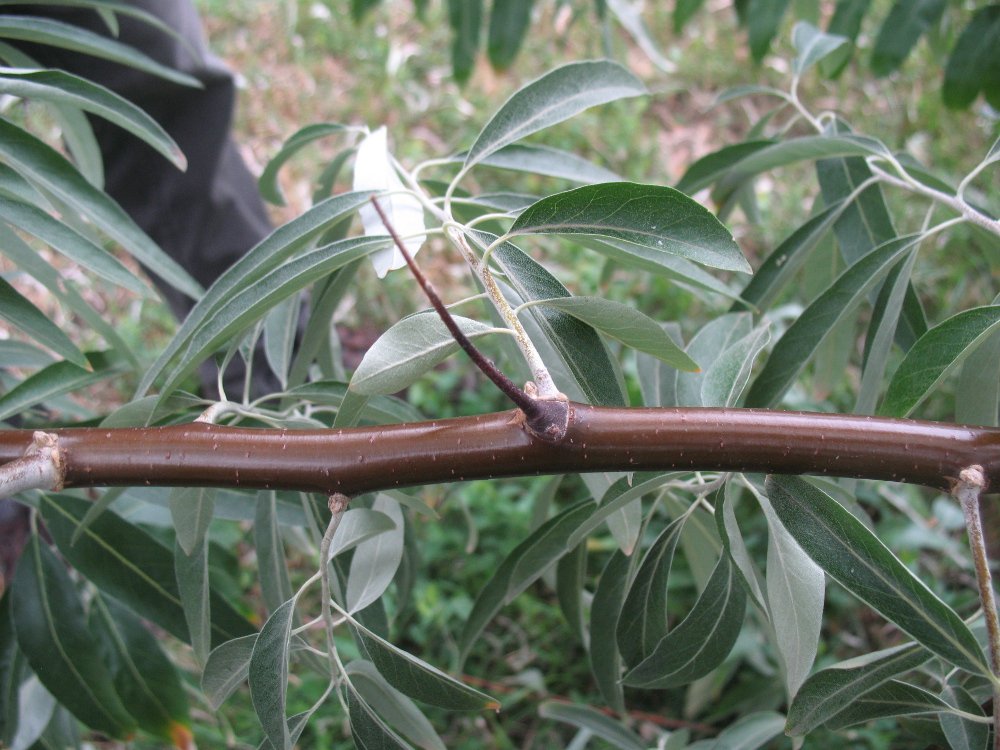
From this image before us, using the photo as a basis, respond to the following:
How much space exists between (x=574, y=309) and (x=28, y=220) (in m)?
0.43

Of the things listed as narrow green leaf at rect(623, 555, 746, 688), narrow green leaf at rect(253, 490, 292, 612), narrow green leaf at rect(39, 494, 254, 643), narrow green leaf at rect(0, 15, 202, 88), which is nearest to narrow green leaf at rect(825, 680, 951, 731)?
narrow green leaf at rect(623, 555, 746, 688)

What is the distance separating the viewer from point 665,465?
21.1 inches

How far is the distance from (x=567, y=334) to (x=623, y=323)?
2.4 inches

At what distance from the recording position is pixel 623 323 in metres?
0.55

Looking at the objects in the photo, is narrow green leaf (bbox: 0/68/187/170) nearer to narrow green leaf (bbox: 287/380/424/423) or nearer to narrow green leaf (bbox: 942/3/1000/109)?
narrow green leaf (bbox: 287/380/424/423)

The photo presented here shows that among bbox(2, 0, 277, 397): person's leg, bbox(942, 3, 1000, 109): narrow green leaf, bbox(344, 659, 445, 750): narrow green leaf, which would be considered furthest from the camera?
bbox(2, 0, 277, 397): person's leg

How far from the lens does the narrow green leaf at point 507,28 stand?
1.49 meters

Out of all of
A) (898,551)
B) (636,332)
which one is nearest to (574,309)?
(636,332)

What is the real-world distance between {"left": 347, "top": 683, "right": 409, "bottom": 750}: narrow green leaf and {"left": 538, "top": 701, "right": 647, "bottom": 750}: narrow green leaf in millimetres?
306

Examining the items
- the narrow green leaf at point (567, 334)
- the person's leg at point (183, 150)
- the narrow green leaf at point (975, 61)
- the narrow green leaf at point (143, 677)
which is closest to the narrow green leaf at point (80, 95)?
the narrow green leaf at point (567, 334)

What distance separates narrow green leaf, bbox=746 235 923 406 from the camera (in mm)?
694

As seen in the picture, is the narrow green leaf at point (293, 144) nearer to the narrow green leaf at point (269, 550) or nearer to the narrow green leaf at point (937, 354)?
the narrow green leaf at point (269, 550)

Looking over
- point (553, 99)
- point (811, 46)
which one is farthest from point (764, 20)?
point (553, 99)

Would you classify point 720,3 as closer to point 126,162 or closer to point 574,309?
point 126,162
